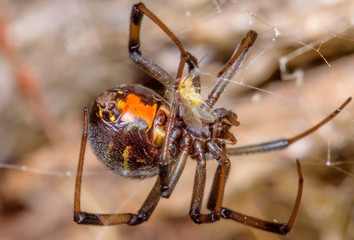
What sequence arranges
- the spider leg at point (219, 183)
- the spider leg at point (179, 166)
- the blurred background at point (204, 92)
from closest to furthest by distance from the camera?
the spider leg at point (219, 183) → the spider leg at point (179, 166) → the blurred background at point (204, 92)

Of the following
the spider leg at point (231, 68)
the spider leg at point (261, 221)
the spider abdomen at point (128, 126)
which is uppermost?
the spider leg at point (231, 68)

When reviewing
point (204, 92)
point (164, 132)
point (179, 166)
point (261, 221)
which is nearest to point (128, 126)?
point (164, 132)

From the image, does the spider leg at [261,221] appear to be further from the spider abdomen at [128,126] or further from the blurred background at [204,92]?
the blurred background at [204,92]

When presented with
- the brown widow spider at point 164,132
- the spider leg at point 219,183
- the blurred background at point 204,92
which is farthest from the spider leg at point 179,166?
the blurred background at point 204,92

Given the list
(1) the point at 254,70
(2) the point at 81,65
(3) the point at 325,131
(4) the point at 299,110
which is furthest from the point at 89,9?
(3) the point at 325,131

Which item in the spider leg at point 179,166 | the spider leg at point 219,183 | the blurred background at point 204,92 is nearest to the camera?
the spider leg at point 219,183

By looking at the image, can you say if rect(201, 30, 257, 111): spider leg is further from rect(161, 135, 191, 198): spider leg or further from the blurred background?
the blurred background

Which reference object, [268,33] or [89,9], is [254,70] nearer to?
[268,33]
